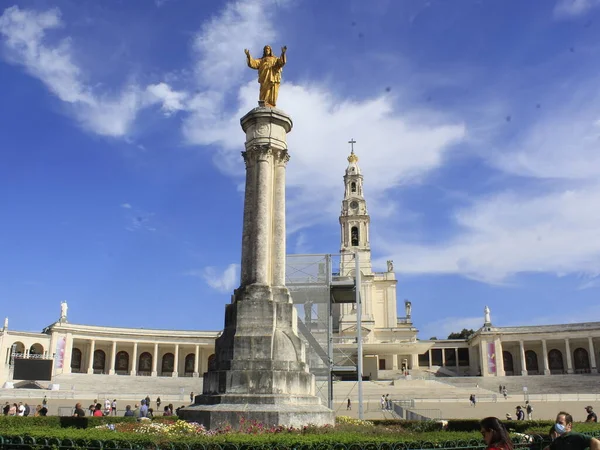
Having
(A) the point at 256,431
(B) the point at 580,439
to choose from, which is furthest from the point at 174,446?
(B) the point at 580,439

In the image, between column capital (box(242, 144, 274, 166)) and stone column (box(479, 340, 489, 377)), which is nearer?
column capital (box(242, 144, 274, 166))

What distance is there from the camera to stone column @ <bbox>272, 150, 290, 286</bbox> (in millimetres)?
18375

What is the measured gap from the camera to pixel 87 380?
61719 mm

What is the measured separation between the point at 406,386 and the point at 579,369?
1382 inches

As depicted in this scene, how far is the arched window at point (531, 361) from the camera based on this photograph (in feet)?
255

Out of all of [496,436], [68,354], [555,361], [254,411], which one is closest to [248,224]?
[254,411]

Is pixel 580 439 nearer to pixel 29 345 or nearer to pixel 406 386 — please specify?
pixel 406 386

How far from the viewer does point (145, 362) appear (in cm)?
8169

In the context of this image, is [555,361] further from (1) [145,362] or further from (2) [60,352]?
(2) [60,352]

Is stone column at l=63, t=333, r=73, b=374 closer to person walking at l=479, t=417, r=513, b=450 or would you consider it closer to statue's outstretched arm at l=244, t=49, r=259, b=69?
statue's outstretched arm at l=244, t=49, r=259, b=69

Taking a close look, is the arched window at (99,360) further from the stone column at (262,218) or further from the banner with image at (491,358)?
the stone column at (262,218)

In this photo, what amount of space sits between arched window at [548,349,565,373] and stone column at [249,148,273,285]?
2739 inches

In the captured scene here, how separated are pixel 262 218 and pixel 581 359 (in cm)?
7057

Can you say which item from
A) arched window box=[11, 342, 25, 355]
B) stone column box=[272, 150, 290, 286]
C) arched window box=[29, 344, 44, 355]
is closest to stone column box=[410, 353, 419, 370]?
arched window box=[29, 344, 44, 355]
